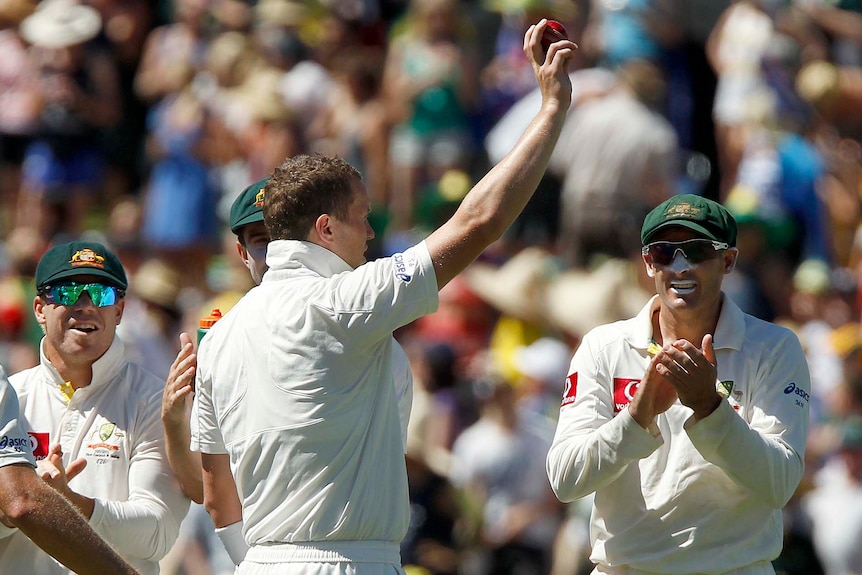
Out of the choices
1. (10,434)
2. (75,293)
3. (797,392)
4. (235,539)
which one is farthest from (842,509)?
(10,434)

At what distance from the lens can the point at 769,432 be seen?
5266 mm

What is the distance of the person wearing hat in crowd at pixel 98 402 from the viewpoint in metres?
5.84

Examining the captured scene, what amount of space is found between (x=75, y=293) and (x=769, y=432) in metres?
2.51

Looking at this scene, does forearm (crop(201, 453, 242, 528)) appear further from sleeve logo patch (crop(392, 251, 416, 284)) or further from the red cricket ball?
→ the red cricket ball

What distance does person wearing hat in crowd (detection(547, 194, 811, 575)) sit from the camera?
5.16m

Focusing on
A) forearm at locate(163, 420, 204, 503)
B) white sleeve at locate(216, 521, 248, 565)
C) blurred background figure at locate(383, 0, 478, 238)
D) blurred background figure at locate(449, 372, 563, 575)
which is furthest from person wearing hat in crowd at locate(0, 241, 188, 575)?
blurred background figure at locate(383, 0, 478, 238)

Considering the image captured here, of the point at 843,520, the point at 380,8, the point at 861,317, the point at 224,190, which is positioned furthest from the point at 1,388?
the point at 380,8

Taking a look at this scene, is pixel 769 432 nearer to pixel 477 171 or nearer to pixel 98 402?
pixel 98 402

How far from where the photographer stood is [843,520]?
9.40m

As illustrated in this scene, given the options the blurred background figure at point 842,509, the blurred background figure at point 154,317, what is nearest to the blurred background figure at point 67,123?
the blurred background figure at point 154,317

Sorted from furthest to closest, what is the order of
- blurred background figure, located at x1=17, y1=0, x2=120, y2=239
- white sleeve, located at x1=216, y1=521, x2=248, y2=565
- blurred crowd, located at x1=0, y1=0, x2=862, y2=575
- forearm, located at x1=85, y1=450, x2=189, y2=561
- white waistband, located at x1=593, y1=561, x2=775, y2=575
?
1. blurred background figure, located at x1=17, y1=0, x2=120, y2=239
2. blurred crowd, located at x1=0, y1=0, x2=862, y2=575
3. forearm, located at x1=85, y1=450, x2=189, y2=561
4. white sleeve, located at x1=216, y1=521, x2=248, y2=565
5. white waistband, located at x1=593, y1=561, x2=775, y2=575

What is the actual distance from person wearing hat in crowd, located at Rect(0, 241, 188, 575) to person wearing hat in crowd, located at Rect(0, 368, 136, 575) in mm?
913

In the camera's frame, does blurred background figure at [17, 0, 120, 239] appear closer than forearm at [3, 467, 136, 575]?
No

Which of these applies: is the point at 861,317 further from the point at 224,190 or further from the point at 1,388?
the point at 1,388
